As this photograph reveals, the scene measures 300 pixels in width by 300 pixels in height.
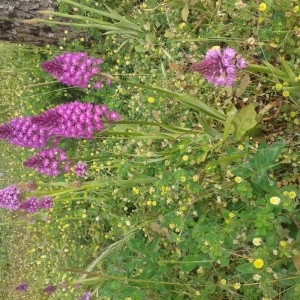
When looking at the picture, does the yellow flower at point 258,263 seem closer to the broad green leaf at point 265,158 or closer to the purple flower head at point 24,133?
the broad green leaf at point 265,158

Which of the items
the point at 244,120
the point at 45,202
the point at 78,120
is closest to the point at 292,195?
the point at 244,120

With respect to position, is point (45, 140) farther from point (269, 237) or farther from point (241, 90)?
point (269, 237)

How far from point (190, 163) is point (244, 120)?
16.7 inches

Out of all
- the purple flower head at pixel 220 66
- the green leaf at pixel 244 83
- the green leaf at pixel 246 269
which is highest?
the purple flower head at pixel 220 66

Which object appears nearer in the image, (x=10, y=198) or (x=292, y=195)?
(x=292, y=195)

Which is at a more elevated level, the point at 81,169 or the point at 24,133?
the point at 24,133

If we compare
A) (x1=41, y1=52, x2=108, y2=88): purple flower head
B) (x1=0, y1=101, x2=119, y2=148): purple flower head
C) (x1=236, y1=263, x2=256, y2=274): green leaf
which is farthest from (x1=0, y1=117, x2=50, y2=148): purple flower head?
(x1=236, y1=263, x2=256, y2=274): green leaf

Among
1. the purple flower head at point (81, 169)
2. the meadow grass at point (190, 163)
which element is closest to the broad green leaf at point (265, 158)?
the meadow grass at point (190, 163)

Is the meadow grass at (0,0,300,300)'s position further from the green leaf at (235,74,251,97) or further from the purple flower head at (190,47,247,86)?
the purple flower head at (190,47,247,86)

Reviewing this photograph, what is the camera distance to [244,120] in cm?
201

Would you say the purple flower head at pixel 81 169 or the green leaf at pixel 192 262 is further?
the purple flower head at pixel 81 169

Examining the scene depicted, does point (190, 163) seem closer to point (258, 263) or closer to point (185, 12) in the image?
point (258, 263)

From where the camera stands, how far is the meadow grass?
1902 mm

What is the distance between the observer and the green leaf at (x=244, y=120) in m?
1.98
